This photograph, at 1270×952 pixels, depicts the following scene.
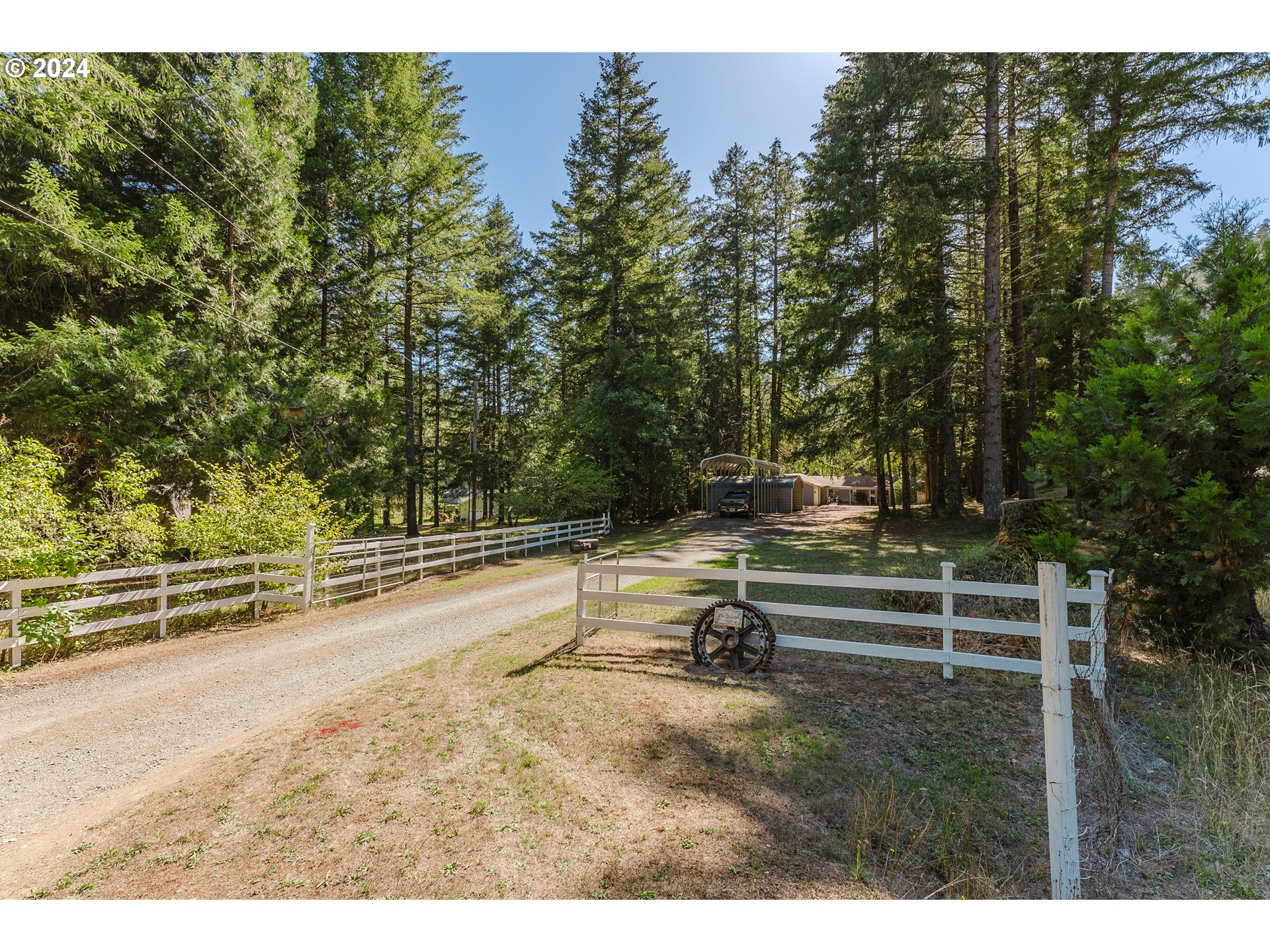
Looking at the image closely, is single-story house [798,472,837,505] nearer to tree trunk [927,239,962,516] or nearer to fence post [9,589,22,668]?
tree trunk [927,239,962,516]

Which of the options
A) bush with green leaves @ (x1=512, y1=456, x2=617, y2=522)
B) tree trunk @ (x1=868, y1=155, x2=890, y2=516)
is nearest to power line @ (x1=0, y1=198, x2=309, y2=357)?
bush with green leaves @ (x1=512, y1=456, x2=617, y2=522)

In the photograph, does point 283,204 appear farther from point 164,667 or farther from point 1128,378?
point 1128,378

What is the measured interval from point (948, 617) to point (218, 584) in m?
9.06

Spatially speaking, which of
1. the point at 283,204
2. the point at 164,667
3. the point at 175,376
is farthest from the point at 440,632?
the point at 283,204

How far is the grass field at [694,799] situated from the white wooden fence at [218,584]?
3849mm

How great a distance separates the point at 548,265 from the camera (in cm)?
2420

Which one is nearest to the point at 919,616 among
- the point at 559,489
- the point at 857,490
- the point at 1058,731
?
the point at 1058,731

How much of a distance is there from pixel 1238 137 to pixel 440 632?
16.8 meters

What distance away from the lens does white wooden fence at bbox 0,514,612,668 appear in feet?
17.1

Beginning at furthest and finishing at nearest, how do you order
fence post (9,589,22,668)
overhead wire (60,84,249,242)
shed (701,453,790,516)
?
shed (701,453,790,516) → overhead wire (60,84,249,242) → fence post (9,589,22,668)

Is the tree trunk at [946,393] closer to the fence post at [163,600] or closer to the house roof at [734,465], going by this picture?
the house roof at [734,465]

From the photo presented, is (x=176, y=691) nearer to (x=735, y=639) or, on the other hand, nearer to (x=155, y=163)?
(x=735, y=639)

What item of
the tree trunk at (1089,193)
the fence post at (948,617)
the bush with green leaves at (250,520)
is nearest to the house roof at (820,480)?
the tree trunk at (1089,193)

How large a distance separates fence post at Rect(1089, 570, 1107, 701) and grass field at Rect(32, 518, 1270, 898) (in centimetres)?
32
